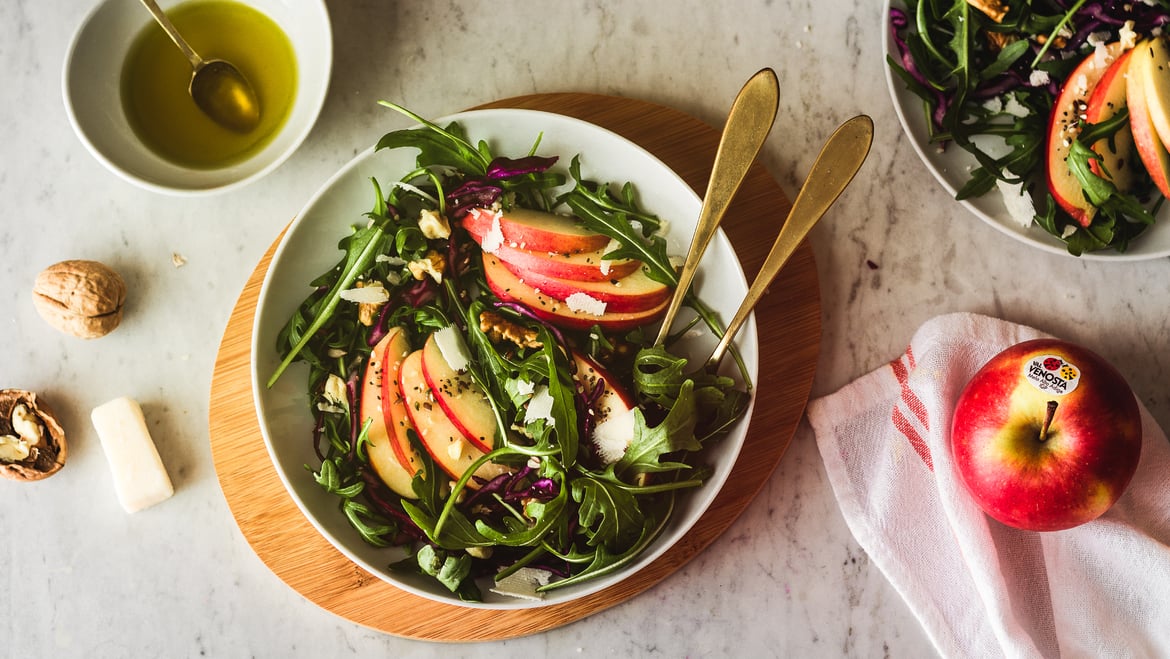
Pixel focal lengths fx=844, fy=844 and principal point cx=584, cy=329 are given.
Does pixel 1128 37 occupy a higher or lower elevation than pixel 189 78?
lower

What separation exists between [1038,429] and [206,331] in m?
1.32

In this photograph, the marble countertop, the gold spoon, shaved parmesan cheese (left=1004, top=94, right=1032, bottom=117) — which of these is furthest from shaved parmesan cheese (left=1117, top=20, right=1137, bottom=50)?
the gold spoon

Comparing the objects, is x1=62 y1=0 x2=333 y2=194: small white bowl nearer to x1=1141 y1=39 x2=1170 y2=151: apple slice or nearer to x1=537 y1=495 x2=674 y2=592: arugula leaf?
x1=537 y1=495 x2=674 y2=592: arugula leaf

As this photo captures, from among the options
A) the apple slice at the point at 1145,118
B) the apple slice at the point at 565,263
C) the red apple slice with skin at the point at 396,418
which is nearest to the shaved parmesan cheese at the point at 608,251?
the apple slice at the point at 565,263

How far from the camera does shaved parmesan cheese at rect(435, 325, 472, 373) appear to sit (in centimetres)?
124

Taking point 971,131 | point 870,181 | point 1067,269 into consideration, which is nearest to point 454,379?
point 870,181

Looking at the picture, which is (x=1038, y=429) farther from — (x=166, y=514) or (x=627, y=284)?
(x=166, y=514)

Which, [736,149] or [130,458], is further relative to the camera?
[130,458]

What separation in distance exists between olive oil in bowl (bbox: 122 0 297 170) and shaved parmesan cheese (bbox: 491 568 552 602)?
786mm

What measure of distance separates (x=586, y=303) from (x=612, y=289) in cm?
5

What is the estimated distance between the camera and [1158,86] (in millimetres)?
1226

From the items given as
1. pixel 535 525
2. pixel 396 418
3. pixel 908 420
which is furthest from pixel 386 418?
pixel 908 420

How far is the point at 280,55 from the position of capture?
4.50 ft

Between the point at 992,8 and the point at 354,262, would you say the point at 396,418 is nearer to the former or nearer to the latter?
the point at 354,262
